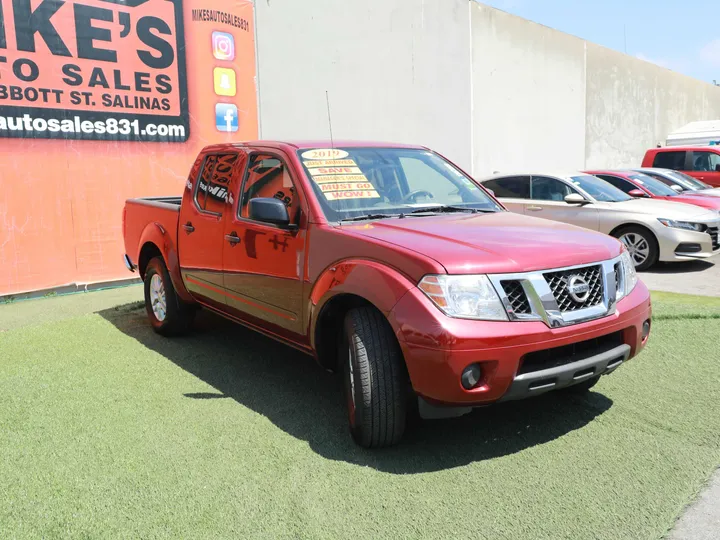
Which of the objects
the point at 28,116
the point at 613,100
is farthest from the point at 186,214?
the point at 613,100

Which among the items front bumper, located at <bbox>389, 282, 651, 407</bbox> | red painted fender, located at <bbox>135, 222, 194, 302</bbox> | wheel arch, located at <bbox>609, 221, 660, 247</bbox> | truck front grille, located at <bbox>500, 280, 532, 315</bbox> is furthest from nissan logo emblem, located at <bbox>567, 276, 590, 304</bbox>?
wheel arch, located at <bbox>609, 221, 660, 247</bbox>

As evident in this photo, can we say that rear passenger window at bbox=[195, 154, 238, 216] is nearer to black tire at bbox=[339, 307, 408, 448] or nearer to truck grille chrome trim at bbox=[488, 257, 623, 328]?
black tire at bbox=[339, 307, 408, 448]

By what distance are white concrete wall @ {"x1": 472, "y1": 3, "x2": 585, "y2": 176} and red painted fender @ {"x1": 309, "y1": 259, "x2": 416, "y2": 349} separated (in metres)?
11.4

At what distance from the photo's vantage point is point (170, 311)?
579cm

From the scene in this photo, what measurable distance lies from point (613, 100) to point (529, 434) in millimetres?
20672

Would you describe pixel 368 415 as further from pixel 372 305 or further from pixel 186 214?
pixel 186 214

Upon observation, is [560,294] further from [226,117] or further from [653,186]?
[653,186]

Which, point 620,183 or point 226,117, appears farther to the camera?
point 620,183

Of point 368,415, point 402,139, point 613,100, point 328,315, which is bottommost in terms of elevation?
point 368,415

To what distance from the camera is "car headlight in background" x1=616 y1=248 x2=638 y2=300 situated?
143 inches

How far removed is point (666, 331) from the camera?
5691 mm

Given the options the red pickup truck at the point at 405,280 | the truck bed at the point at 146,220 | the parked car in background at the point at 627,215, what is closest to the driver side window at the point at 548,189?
the parked car in background at the point at 627,215

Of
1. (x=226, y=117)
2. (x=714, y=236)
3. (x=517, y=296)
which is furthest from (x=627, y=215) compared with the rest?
(x=517, y=296)

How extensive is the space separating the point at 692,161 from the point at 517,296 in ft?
48.4
